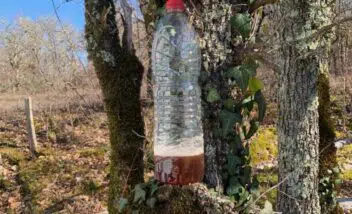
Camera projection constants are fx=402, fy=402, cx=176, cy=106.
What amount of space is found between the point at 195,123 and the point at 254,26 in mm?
542

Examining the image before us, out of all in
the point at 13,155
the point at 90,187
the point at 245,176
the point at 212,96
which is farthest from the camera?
the point at 13,155

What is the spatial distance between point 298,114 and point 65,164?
16.2 feet

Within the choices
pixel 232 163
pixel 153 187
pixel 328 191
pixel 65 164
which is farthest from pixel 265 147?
pixel 153 187

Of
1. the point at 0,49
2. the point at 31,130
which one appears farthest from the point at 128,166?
the point at 0,49

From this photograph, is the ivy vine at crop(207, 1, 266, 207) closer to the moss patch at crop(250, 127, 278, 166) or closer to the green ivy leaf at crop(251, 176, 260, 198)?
the green ivy leaf at crop(251, 176, 260, 198)

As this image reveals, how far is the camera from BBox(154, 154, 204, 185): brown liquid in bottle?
4.67 ft

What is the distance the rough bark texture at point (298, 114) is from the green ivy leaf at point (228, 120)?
196 cm

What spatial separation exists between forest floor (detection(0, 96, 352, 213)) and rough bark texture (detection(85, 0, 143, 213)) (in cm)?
183

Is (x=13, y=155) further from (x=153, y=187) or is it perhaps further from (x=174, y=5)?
(x=174, y=5)

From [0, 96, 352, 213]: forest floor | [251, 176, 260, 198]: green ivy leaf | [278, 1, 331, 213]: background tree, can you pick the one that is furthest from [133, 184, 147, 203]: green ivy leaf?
[0, 96, 352, 213]: forest floor

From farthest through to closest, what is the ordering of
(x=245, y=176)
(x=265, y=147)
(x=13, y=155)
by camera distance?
1. (x=265, y=147)
2. (x=13, y=155)
3. (x=245, y=176)

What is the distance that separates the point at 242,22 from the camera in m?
1.61

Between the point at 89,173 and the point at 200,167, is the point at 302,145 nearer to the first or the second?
the point at 200,167

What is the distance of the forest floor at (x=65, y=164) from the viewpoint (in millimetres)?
6039
